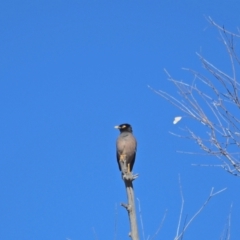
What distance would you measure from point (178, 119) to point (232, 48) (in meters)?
0.81

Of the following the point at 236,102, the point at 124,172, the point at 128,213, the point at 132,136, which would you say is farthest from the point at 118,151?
the point at 236,102

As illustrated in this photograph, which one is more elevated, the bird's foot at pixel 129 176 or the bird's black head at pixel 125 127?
the bird's black head at pixel 125 127

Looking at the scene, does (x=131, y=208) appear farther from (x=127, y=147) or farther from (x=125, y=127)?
(x=125, y=127)

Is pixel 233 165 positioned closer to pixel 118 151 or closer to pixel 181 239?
pixel 181 239

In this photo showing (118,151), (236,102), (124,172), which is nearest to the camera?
(236,102)

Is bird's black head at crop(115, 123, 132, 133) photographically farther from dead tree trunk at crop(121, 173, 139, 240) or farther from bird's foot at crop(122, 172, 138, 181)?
dead tree trunk at crop(121, 173, 139, 240)

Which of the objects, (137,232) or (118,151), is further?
(118,151)

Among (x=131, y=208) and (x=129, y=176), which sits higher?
(x=129, y=176)

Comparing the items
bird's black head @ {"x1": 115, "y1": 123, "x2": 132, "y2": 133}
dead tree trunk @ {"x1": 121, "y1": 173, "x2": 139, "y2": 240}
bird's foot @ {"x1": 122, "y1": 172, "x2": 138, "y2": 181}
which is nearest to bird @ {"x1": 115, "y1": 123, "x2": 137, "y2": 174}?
bird's black head @ {"x1": 115, "y1": 123, "x2": 132, "y2": 133}

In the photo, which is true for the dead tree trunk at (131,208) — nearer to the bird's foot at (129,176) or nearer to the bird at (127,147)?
the bird's foot at (129,176)

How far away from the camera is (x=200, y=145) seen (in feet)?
17.0

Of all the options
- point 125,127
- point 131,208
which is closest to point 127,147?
point 125,127

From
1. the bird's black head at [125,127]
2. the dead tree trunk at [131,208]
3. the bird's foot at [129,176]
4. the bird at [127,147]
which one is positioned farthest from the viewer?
the bird's black head at [125,127]

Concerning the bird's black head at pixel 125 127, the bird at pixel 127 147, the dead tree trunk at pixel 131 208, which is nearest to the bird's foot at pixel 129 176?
the dead tree trunk at pixel 131 208
